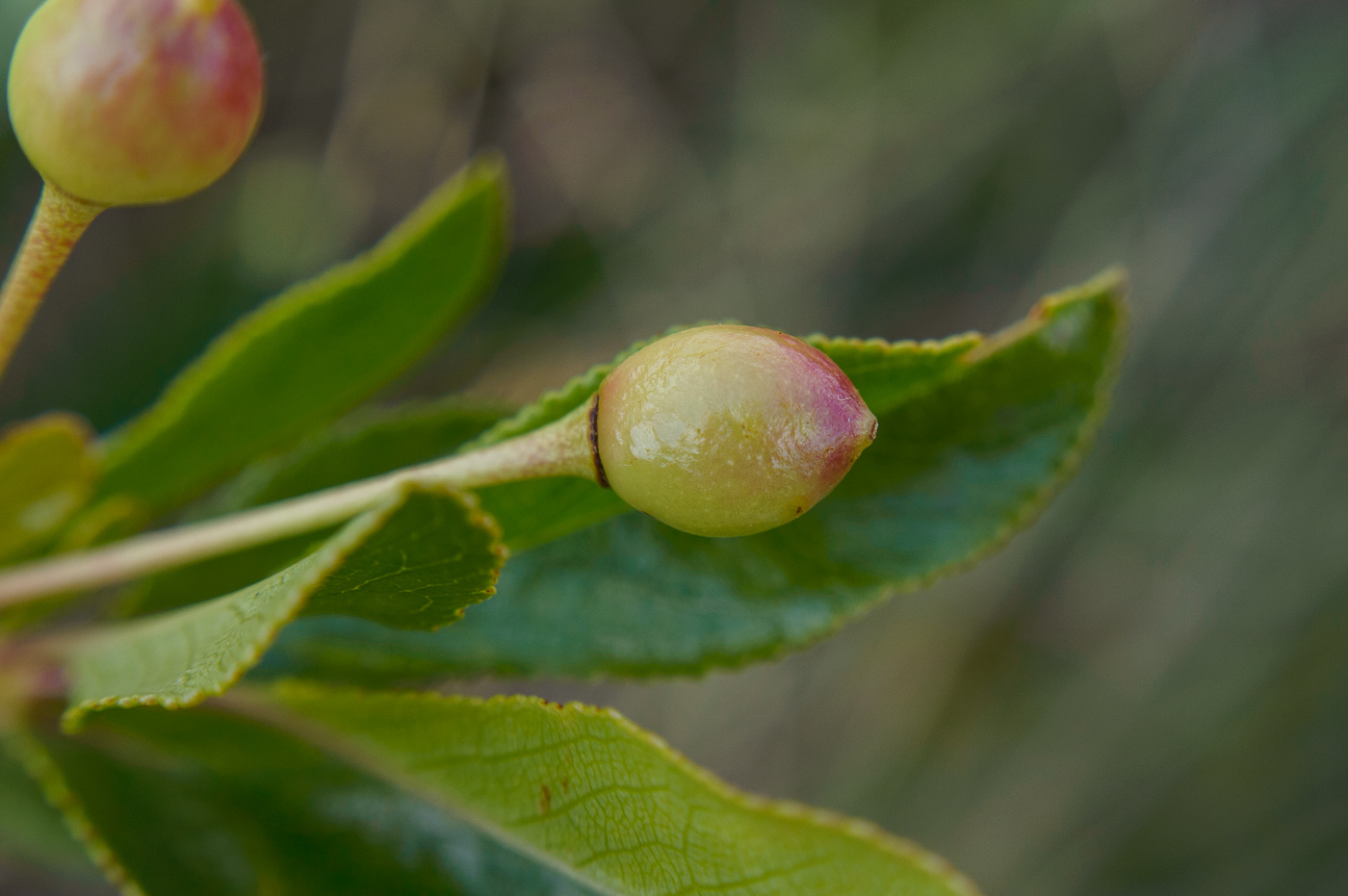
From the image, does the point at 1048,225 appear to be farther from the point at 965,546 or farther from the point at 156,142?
the point at 156,142

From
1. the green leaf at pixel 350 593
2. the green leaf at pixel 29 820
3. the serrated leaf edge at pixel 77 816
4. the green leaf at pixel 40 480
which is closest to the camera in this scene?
the green leaf at pixel 350 593

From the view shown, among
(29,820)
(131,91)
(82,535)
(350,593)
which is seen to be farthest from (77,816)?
(29,820)

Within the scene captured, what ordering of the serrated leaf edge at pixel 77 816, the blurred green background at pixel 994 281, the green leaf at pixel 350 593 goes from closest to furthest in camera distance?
the green leaf at pixel 350 593 < the serrated leaf edge at pixel 77 816 < the blurred green background at pixel 994 281

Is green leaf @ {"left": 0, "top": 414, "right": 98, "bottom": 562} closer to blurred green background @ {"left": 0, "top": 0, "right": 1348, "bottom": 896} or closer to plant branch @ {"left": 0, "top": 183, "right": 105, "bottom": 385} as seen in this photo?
plant branch @ {"left": 0, "top": 183, "right": 105, "bottom": 385}

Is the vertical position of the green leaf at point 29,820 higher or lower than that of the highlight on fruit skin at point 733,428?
lower

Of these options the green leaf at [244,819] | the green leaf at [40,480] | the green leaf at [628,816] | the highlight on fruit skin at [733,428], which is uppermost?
the highlight on fruit skin at [733,428]

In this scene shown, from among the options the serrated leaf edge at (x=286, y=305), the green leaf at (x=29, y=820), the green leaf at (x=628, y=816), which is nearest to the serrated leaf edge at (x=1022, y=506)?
the green leaf at (x=628, y=816)

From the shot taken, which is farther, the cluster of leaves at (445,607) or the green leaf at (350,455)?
the green leaf at (350,455)

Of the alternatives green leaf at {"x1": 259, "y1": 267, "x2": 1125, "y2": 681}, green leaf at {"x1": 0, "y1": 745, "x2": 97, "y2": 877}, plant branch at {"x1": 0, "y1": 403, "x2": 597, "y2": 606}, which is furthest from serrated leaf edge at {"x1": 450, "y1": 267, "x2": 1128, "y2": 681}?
green leaf at {"x1": 0, "y1": 745, "x2": 97, "y2": 877}

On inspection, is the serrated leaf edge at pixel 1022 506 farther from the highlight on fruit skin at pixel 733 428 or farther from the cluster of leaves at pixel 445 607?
the highlight on fruit skin at pixel 733 428
